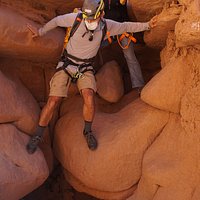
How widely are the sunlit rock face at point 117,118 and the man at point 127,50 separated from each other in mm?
167

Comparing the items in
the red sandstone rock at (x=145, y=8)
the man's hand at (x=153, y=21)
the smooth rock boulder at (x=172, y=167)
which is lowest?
the smooth rock boulder at (x=172, y=167)

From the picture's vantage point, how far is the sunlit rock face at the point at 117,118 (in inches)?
116

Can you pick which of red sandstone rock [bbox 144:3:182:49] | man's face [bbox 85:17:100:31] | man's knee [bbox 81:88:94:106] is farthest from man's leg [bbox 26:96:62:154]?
red sandstone rock [bbox 144:3:182:49]

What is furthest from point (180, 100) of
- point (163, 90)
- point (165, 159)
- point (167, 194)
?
point (167, 194)

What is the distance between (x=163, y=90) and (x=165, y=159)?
676 mm

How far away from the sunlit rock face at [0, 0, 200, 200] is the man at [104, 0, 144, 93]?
0.55ft

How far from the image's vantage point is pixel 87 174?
11.0 feet

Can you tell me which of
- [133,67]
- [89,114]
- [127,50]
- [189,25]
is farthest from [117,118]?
[189,25]

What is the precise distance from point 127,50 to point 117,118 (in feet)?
2.66

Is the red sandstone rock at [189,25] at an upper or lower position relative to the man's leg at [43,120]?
upper

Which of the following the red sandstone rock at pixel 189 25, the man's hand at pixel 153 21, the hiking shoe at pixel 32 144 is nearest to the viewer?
the red sandstone rock at pixel 189 25

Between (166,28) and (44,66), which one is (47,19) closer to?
(44,66)

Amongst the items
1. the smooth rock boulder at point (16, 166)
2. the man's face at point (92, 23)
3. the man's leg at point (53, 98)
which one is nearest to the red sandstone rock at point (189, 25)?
the man's face at point (92, 23)

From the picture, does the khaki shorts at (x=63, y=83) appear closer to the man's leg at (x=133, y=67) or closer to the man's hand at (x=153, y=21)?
the man's leg at (x=133, y=67)
